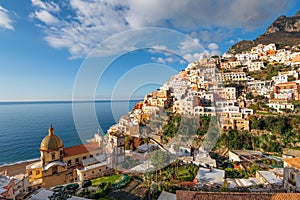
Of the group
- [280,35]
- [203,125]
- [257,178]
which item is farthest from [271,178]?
[280,35]

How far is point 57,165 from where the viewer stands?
905cm

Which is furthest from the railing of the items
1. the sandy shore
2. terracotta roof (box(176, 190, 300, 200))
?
the sandy shore

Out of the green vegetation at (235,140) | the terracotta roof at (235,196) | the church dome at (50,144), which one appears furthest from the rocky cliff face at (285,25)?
the church dome at (50,144)

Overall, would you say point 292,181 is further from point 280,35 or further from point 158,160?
point 280,35

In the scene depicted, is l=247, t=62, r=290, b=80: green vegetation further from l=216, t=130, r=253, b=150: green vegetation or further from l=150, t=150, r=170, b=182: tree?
l=150, t=150, r=170, b=182: tree

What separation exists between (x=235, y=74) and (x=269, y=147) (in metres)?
13.8

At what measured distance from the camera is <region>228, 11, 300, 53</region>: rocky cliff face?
41188 mm

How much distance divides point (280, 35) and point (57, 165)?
56697 millimetres

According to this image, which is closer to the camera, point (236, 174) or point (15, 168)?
point (236, 174)

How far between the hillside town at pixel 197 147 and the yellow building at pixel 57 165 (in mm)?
49

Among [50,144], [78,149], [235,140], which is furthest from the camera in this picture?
[235,140]

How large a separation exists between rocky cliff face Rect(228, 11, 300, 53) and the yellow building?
44849 millimetres

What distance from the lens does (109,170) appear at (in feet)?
31.5

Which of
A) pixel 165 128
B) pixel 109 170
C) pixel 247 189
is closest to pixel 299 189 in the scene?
pixel 247 189
